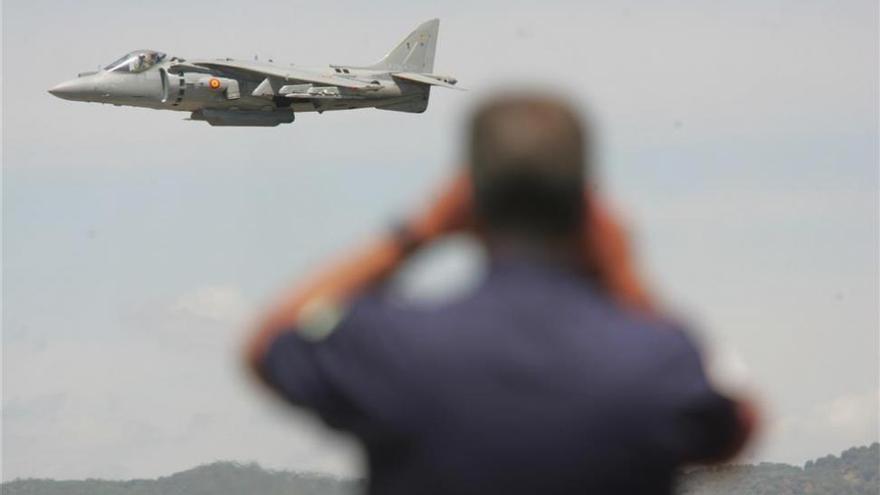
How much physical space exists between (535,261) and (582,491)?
0.67 m

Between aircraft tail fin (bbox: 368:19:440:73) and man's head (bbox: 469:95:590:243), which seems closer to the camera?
man's head (bbox: 469:95:590:243)

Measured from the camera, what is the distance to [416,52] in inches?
3366

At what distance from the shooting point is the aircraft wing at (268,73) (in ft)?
228

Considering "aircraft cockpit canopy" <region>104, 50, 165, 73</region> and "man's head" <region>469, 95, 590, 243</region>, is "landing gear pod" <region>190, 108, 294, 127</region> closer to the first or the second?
"aircraft cockpit canopy" <region>104, 50, 165, 73</region>

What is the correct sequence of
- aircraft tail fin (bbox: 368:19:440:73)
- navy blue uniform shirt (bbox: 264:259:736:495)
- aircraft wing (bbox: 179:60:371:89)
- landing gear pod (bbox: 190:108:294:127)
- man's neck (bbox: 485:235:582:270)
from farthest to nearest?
1. aircraft tail fin (bbox: 368:19:440:73)
2. aircraft wing (bbox: 179:60:371:89)
3. landing gear pod (bbox: 190:108:294:127)
4. man's neck (bbox: 485:235:582:270)
5. navy blue uniform shirt (bbox: 264:259:736:495)

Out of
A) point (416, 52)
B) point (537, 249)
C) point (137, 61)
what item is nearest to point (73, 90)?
point (137, 61)

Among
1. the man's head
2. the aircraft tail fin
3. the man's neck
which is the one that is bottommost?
the aircraft tail fin

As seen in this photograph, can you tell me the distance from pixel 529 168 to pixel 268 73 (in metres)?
63.9

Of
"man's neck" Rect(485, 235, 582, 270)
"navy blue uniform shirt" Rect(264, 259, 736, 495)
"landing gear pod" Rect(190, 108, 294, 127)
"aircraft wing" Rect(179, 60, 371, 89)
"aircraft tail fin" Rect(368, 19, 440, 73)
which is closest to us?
"navy blue uniform shirt" Rect(264, 259, 736, 495)

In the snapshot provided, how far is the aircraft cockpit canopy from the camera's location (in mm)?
67938

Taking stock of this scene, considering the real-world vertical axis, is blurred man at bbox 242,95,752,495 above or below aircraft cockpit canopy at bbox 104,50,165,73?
above

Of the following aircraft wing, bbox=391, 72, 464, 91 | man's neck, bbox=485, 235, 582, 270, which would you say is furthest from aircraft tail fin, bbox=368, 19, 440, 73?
man's neck, bbox=485, 235, 582, 270

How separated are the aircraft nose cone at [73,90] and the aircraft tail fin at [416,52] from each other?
15.3m

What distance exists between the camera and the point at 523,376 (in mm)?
6043
